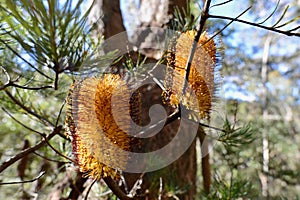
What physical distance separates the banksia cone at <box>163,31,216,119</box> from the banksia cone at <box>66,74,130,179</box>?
→ 0.06 m

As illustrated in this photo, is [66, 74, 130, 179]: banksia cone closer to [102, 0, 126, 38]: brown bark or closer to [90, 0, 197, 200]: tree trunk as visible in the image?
[90, 0, 197, 200]: tree trunk

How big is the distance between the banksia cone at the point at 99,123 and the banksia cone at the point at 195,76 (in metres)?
0.06

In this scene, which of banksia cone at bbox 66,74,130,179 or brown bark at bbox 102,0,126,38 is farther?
brown bark at bbox 102,0,126,38

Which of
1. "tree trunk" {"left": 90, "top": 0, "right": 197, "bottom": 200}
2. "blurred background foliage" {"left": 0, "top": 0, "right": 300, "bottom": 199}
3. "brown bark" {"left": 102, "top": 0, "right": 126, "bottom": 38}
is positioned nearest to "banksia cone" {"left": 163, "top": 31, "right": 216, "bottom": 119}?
"blurred background foliage" {"left": 0, "top": 0, "right": 300, "bottom": 199}

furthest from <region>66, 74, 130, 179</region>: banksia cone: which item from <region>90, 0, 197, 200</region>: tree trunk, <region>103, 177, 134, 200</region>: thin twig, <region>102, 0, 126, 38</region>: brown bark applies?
<region>102, 0, 126, 38</region>: brown bark

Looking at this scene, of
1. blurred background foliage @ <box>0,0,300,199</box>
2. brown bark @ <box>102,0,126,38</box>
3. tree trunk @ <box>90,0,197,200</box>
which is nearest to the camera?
blurred background foliage @ <box>0,0,300,199</box>

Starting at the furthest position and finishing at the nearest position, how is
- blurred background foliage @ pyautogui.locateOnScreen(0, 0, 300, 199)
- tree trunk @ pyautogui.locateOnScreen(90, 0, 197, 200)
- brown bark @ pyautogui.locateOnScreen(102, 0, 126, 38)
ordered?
brown bark @ pyautogui.locateOnScreen(102, 0, 126, 38) < tree trunk @ pyautogui.locateOnScreen(90, 0, 197, 200) < blurred background foliage @ pyautogui.locateOnScreen(0, 0, 300, 199)

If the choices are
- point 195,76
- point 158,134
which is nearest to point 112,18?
point 158,134

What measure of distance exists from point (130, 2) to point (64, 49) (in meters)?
1.97

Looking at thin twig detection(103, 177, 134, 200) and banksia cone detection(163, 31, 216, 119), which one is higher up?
banksia cone detection(163, 31, 216, 119)

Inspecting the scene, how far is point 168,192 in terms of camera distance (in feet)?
2.03

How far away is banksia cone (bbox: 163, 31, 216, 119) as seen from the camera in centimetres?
35

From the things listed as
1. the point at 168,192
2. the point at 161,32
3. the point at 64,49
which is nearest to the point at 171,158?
the point at 168,192

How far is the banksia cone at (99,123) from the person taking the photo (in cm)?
31
